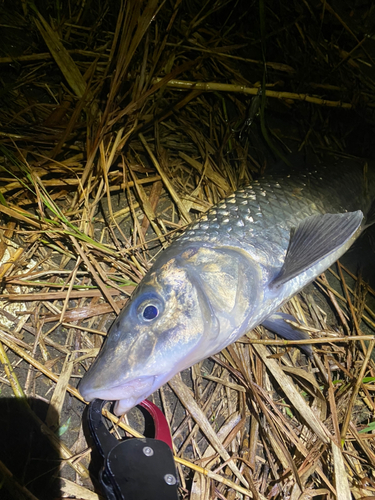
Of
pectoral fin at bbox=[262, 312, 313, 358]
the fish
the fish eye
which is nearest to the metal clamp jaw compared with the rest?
the fish

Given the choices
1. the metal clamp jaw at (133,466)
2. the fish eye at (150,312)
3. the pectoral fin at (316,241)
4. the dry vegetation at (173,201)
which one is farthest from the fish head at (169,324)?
the dry vegetation at (173,201)

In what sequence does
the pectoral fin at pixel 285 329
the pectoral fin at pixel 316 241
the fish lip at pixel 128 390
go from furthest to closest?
the pectoral fin at pixel 285 329, the pectoral fin at pixel 316 241, the fish lip at pixel 128 390

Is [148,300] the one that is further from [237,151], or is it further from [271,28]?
[271,28]

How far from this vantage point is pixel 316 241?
1.65 m

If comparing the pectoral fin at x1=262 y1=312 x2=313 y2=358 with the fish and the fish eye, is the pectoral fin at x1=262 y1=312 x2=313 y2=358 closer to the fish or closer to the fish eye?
the fish

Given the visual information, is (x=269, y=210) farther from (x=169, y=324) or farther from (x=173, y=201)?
→ (x=169, y=324)

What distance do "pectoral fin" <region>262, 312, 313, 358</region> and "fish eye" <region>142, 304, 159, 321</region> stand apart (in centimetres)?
86

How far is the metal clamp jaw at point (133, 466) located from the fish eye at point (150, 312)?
0.50 m

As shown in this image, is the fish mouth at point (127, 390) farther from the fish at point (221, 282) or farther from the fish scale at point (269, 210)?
the fish scale at point (269, 210)

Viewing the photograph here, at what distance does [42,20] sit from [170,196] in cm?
157

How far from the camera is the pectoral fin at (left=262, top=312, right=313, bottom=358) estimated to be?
1.92 metres

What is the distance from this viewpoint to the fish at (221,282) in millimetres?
1321

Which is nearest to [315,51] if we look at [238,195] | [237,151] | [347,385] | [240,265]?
[237,151]

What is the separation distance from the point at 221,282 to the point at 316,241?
58cm
